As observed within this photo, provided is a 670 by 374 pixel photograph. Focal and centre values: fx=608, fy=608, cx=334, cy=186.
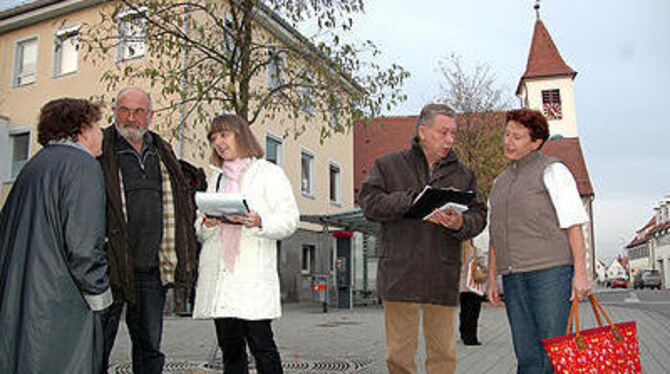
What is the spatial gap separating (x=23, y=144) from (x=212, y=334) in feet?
42.9

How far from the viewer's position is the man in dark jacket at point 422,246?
372 cm

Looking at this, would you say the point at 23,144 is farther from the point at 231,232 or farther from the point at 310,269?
the point at 231,232

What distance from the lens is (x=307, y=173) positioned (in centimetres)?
2434

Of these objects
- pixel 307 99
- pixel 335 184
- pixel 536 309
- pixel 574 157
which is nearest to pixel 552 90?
pixel 574 157

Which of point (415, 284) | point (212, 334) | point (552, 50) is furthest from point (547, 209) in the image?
point (552, 50)

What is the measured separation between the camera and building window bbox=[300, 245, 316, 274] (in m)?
23.7

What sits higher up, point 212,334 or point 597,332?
point 597,332

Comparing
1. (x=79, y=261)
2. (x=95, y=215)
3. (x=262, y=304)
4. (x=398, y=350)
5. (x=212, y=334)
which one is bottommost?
(x=212, y=334)

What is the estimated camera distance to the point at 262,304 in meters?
3.74

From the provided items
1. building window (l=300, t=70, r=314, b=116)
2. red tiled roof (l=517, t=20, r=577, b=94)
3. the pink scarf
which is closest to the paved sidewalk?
the pink scarf

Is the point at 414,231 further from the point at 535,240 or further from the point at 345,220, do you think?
the point at 345,220

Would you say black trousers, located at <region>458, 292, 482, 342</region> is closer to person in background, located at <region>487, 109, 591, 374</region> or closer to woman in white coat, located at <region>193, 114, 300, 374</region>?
person in background, located at <region>487, 109, 591, 374</region>

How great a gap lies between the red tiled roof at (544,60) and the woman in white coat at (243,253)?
46.4 m

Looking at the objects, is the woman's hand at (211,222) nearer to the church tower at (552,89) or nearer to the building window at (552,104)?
the church tower at (552,89)
